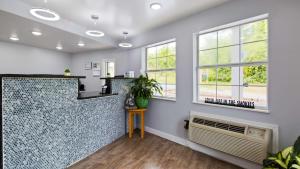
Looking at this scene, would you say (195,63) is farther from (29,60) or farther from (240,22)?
(29,60)

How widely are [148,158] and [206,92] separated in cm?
163

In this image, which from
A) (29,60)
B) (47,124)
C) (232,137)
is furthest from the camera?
(29,60)

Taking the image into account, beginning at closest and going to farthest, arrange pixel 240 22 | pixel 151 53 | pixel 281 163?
pixel 281 163
pixel 240 22
pixel 151 53

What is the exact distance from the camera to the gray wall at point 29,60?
4637 millimetres

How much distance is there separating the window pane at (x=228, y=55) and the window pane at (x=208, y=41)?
0.62 feet

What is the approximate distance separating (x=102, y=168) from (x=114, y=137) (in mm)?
1046

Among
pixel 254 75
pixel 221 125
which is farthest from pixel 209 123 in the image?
pixel 254 75

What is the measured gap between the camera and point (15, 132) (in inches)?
66.9

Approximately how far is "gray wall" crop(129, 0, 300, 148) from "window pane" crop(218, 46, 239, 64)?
1.48ft

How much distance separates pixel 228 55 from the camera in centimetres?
259

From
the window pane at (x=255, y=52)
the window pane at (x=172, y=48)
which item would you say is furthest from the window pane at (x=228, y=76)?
the window pane at (x=172, y=48)

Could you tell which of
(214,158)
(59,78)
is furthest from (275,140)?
(59,78)

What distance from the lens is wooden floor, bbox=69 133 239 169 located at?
236 centimetres

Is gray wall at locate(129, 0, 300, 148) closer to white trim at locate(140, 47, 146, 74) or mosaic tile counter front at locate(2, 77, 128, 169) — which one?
white trim at locate(140, 47, 146, 74)
